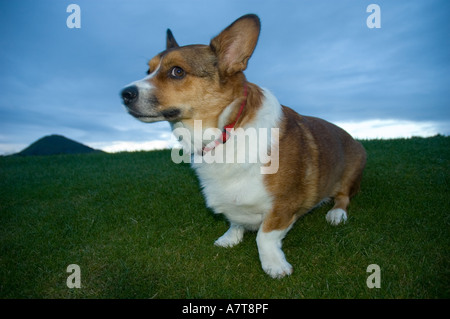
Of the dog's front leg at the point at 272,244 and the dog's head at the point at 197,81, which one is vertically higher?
the dog's head at the point at 197,81

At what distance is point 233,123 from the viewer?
2797mm

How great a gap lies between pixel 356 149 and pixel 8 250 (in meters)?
4.61

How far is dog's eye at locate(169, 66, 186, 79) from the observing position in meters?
2.80

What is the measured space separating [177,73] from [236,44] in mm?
608

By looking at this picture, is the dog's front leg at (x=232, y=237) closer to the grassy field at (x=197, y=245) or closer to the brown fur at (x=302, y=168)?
the grassy field at (x=197, y=245)

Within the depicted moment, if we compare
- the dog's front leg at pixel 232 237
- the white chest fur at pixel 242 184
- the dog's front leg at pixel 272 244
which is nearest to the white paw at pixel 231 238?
the dog's front leg at pixel 232 237

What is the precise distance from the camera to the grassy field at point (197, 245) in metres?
2.70

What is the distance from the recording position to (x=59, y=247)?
12.0 ft

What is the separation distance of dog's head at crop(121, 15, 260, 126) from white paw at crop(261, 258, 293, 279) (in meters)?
1.38

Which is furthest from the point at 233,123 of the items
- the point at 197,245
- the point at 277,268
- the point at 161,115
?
the point at 197,245

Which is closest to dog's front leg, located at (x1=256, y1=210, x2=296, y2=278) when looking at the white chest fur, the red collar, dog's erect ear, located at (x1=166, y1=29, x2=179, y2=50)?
the white chest fur

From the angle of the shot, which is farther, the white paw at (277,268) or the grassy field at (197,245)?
the white paw at (277,268)
